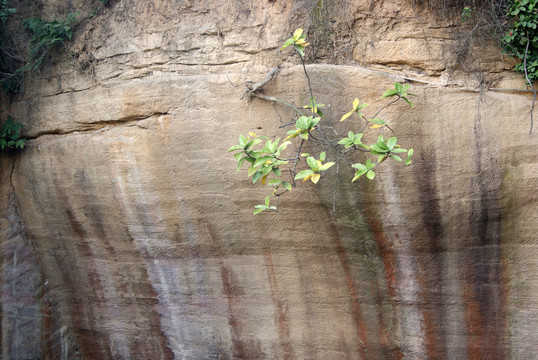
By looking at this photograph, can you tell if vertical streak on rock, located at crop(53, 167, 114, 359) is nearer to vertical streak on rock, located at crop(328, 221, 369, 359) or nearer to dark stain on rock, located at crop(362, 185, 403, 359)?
vertical streak on rock, located at crop(328, 221, 369, 359)

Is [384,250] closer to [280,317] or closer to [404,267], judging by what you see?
[404,267]

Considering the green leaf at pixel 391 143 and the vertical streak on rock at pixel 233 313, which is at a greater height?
the green leaf at pixel 391 143

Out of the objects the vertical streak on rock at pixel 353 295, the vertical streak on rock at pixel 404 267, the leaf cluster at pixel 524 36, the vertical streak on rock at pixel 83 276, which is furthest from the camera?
the vertical streak on rock at pixel 83 276

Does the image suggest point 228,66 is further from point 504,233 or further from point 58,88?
point 504,233

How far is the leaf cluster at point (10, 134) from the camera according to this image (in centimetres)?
421

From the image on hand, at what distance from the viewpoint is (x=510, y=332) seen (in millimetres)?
3557

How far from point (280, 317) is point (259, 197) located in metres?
1.07

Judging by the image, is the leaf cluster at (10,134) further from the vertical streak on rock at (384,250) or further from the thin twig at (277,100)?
the vertical streak on rock at (384,250)

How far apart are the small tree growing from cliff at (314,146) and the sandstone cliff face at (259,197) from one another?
0.11 metres

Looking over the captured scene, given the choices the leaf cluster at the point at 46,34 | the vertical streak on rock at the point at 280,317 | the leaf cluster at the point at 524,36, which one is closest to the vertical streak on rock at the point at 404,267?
the vertical streak on rock at the point at 280,317

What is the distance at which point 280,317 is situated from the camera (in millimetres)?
3998

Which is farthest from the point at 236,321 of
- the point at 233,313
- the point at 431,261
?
the point at 431,261

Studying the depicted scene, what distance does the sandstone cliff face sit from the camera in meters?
3.37

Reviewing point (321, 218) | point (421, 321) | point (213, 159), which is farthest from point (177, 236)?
point (421, 321)
